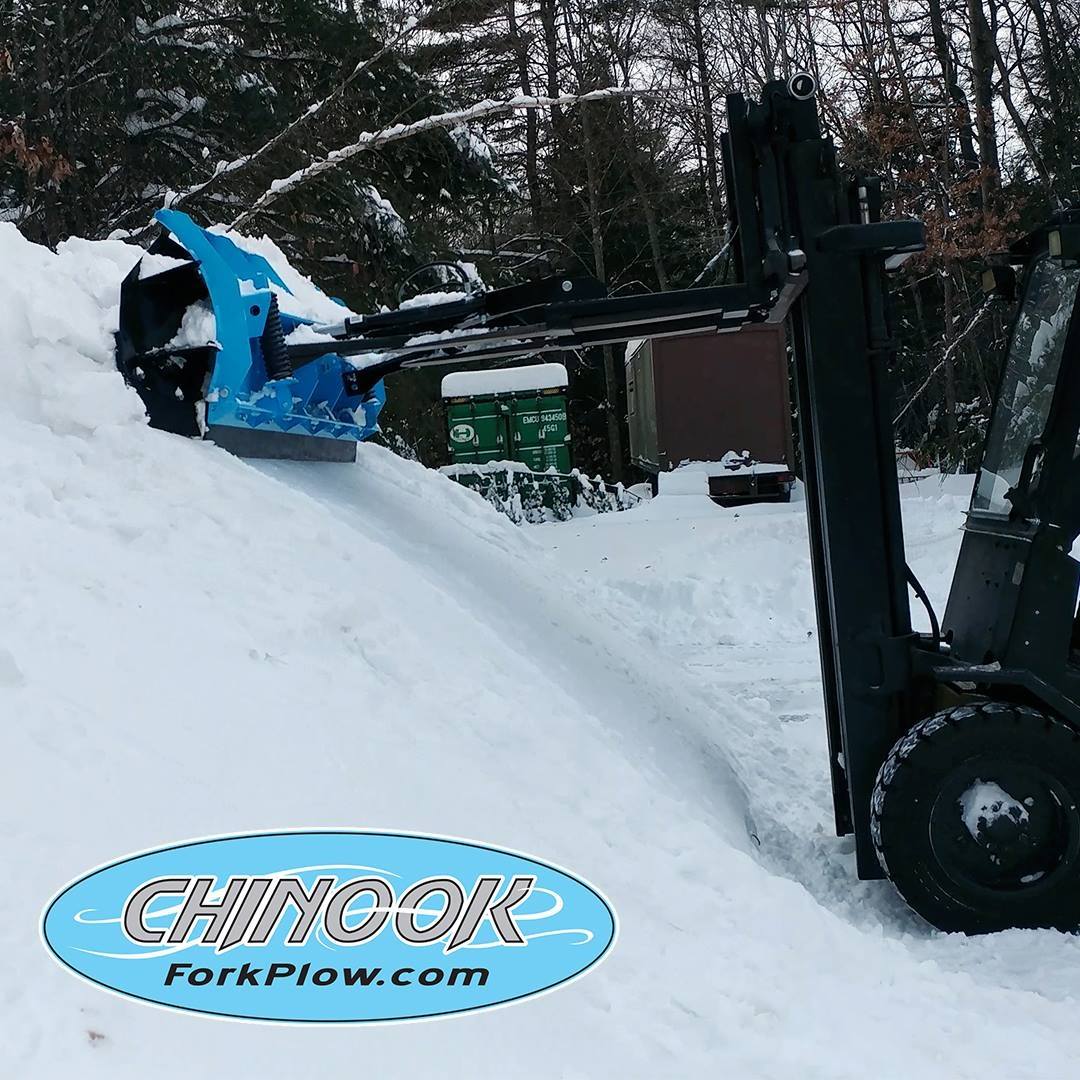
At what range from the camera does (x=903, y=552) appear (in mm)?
3840

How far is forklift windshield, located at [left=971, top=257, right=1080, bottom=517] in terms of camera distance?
385 cm

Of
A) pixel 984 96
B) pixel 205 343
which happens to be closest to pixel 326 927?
pixel 205 343

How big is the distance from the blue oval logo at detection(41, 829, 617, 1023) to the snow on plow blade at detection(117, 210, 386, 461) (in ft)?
8.81

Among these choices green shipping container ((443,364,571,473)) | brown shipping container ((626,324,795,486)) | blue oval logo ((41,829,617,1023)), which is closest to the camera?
blue oval logo ((41,829,617,1023))

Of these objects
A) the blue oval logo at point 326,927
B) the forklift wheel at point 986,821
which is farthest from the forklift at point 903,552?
the blue oval logo at point 326,927

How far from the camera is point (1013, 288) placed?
4.02m

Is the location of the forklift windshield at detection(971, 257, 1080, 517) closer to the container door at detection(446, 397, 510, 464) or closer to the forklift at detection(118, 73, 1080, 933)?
the forklift at detection(118, 73, 1080, 933)

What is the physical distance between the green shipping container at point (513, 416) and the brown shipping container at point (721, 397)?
1479mm

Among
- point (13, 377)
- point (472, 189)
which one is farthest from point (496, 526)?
point (472, 189)

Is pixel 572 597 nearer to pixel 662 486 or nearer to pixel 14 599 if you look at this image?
pixel 14 599

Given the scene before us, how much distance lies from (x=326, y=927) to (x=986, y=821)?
2073 mm

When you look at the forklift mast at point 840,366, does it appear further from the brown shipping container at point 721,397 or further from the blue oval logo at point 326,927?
the brown shipping container at point 721,397

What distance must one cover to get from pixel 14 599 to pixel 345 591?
3.67 ft

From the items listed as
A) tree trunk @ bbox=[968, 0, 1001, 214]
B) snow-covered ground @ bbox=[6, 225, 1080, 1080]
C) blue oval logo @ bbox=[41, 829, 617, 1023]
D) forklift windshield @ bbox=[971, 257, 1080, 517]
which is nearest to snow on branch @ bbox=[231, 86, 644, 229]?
tree trunk @ bbox=[968, 0, 1001, 214]
